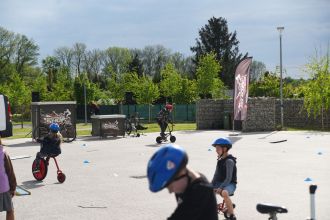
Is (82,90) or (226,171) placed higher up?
(82,90)

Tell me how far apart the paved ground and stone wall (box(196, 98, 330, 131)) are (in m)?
8.19

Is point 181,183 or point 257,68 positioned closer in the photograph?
point 181,183

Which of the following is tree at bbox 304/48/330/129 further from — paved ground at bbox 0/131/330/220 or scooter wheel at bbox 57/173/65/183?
scooter wheel at bbox 57/173/65/183

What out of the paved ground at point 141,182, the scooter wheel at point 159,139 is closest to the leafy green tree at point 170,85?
the scooter wheel at point 159,139

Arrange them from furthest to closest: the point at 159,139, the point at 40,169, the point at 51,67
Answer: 1. the point at 51,67
2. the point at 159,139
3. the point at 40,169

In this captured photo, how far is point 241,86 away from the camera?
87.7 ft

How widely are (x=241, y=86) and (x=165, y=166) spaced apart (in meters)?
→ 24.1

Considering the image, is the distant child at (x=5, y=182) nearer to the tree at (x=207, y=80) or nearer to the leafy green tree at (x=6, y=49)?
the tree at (x=207, y=80)

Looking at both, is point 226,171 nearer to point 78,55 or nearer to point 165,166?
point 165,166

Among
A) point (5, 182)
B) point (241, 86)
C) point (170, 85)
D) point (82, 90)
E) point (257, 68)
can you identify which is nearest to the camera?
point (5, 182)

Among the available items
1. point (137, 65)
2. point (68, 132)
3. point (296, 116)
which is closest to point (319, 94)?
point (296, 116)

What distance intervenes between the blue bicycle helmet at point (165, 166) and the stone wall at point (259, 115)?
27701 millimetres

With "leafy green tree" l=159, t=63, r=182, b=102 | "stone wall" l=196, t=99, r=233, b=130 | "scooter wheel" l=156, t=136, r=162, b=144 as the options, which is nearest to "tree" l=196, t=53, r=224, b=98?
"leafy green tree" l=159, t=63, r=182, b=102

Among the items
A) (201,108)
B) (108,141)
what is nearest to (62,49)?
(201,108)
